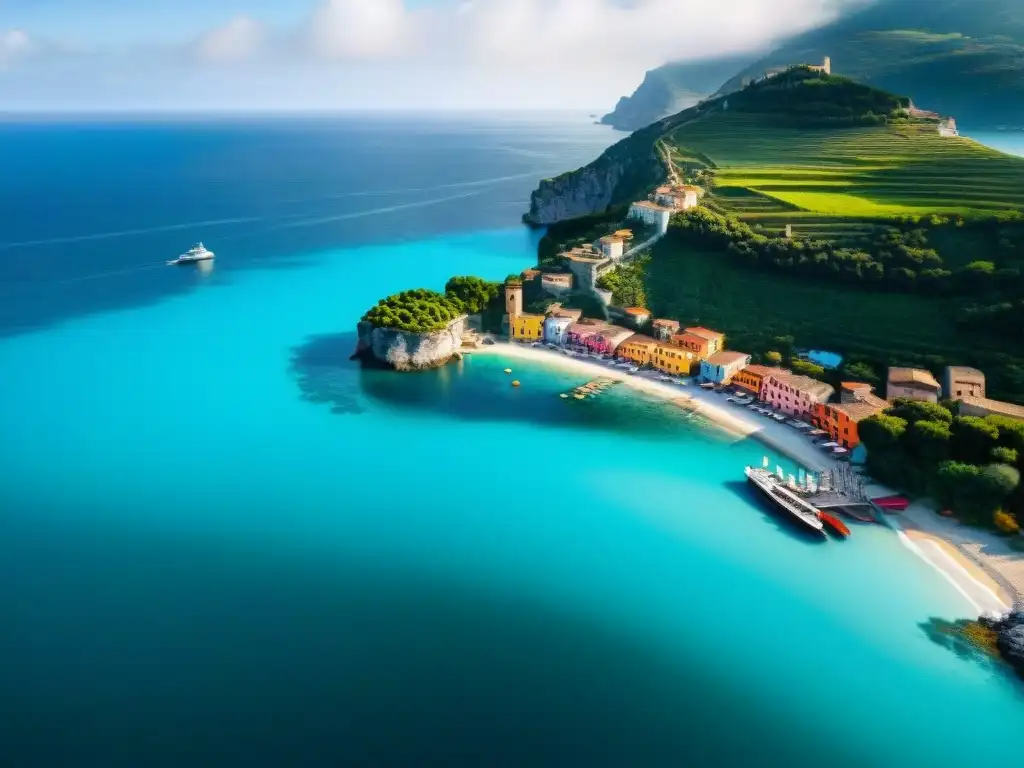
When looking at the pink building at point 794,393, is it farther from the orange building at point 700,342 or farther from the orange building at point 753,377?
the orange building at point 700,342

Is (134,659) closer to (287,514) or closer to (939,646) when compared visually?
(287,514)

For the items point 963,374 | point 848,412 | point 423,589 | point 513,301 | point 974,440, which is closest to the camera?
point 423,589

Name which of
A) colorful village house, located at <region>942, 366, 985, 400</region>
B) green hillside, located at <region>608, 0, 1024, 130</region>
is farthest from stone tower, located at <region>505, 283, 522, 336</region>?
green hillside, located at <region>608, 0, 1024, 130</region>

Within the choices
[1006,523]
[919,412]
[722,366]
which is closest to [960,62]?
[722,366]

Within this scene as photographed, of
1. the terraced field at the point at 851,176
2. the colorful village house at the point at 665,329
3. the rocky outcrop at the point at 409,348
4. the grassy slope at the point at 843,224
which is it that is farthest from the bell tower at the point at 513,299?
the terraced field at the point at 851,176

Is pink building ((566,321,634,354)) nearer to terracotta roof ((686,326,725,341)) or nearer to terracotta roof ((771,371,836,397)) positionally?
terracotta roof ((686,326,725,341))

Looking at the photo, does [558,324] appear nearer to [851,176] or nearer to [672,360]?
[672,360]
